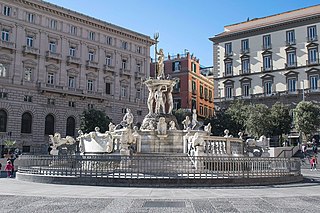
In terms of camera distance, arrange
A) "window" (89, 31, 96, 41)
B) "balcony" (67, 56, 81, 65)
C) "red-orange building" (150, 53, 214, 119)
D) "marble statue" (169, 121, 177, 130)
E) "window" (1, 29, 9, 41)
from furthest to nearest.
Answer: "red-orange building" (150, 53, 214, 119), "window" (89, 31, 96, 41), "balcony" (67, 56, 81, 65), "window" (1, 29, 9, 41), "marble statue" (169, 121, 177, 130)

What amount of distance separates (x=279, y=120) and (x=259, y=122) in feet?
11.0

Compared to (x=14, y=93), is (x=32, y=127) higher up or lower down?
lower down

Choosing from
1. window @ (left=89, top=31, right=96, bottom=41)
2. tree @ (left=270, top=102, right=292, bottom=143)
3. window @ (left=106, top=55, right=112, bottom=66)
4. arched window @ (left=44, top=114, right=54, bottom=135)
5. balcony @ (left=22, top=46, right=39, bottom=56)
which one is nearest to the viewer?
tree @ (left=270, top=102, right=292, bottom=143)

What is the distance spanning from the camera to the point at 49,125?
157ft

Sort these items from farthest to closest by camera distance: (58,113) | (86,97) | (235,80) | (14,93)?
(235,80), (86,97), (58,113), (14,93)

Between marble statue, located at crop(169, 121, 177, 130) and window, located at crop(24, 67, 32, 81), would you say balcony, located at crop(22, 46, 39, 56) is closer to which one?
window, located at crop(24, 67, 32, 81)

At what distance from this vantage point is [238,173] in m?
14.0

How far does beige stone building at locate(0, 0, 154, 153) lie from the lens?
44281 mm

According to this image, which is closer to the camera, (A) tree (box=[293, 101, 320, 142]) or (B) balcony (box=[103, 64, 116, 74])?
(A) tree (box=[293, 101, 320, 142])

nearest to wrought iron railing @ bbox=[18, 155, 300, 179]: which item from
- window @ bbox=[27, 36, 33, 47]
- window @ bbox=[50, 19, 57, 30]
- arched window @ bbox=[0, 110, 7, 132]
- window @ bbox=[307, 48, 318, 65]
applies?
arched window @ bbox=[0, 110, 7, 132]

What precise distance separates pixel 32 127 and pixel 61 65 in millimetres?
10305

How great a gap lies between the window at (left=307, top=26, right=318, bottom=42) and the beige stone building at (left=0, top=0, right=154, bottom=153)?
26.6m

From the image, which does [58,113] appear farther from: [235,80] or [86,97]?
[235,80]

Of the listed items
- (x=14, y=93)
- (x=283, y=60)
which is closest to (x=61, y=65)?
(x=14, y=93)
